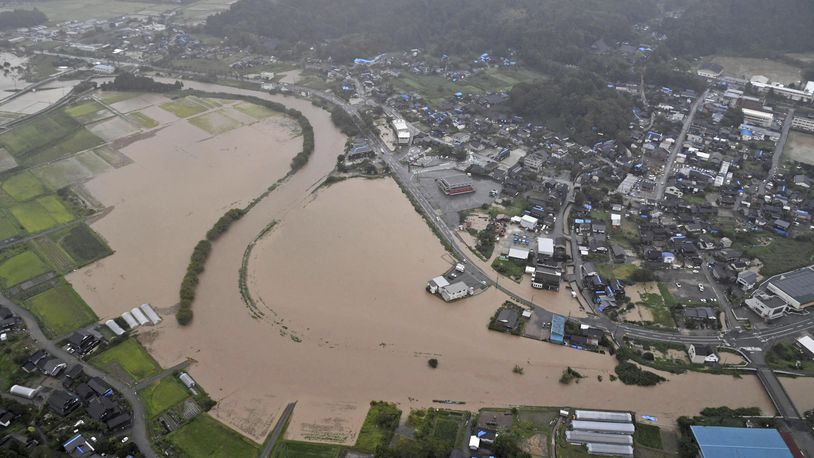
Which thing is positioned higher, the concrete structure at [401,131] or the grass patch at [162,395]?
the concrete structure at [401,131]

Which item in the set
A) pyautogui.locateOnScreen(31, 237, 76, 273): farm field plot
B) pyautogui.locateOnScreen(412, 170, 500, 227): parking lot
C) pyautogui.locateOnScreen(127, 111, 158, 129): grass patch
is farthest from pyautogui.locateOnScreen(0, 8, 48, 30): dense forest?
pyautogui.locateOnScreen(412, 170, 500, 227): parking lot

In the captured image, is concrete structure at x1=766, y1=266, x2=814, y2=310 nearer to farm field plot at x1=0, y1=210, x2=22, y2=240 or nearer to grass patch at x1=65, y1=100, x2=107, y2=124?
farm field plot at x1=0, y1=210, x2=22, y2=240

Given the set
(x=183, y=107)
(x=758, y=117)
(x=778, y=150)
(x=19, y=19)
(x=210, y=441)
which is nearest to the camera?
(x=210, y=441)

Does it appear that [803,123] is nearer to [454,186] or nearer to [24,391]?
[454,186]

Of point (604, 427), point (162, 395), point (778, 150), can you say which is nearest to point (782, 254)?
point (778, 150)

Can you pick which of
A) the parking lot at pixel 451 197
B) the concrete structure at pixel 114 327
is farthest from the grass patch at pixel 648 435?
the concrete structure at pixel 114 327

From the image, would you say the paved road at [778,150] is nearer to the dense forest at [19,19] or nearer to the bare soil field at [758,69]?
the bare soil field at [758,69]
